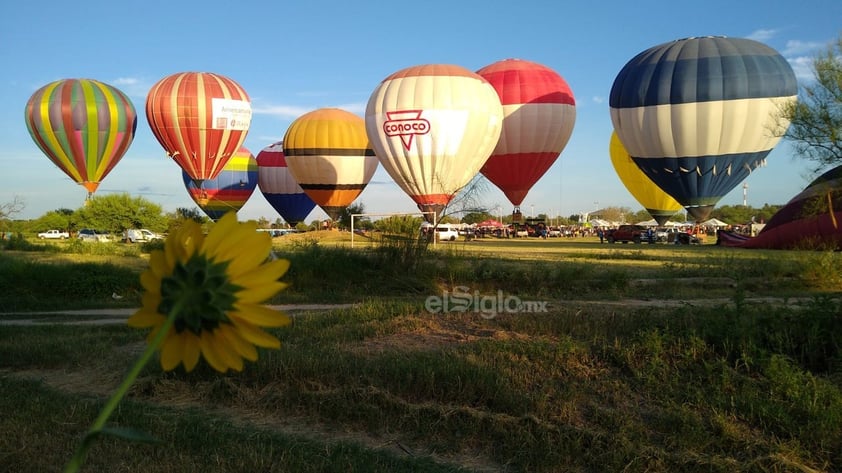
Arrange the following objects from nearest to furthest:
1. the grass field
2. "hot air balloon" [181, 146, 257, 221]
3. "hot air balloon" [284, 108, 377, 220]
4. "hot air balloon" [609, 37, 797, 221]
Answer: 1. the grass field
2. "hot air balloon" [609, 37, 797, 221]
3. "hot air balloon" [284, 108, 377, 220]
4. "hot air balloon" [181, 146, 257, 221]

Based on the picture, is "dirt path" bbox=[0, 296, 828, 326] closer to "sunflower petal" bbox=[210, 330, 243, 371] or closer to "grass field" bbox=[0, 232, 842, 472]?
"grass field" bbox=[0, 232, 842, 472]

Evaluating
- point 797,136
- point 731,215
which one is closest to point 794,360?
point 797,136

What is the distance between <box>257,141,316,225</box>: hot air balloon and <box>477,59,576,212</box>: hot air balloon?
82.9 feet

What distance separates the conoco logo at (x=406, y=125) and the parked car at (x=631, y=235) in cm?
1954

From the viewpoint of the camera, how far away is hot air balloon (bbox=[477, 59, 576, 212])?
1704 inches

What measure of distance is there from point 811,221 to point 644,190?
75.7 feet

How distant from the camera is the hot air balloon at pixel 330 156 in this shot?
51219 millimetres

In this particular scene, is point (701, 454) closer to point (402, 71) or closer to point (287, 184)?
point (402, 71)

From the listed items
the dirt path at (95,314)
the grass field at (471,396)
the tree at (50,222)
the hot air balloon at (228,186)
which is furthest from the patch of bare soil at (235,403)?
Answer: the tree at (50,222)

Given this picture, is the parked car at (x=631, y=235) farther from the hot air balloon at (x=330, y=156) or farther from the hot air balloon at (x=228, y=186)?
the hot air balloon at (x=228, y=186)

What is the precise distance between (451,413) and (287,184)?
2392 inches

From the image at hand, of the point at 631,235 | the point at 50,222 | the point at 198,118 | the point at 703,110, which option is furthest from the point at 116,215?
the point at 703,110

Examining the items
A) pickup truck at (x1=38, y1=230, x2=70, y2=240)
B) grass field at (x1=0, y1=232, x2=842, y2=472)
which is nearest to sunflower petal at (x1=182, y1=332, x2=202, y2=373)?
grass field at (x1=0, y1=232, x2=842, y2=472)

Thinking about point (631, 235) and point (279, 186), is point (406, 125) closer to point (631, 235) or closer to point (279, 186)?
point (631, 235)
